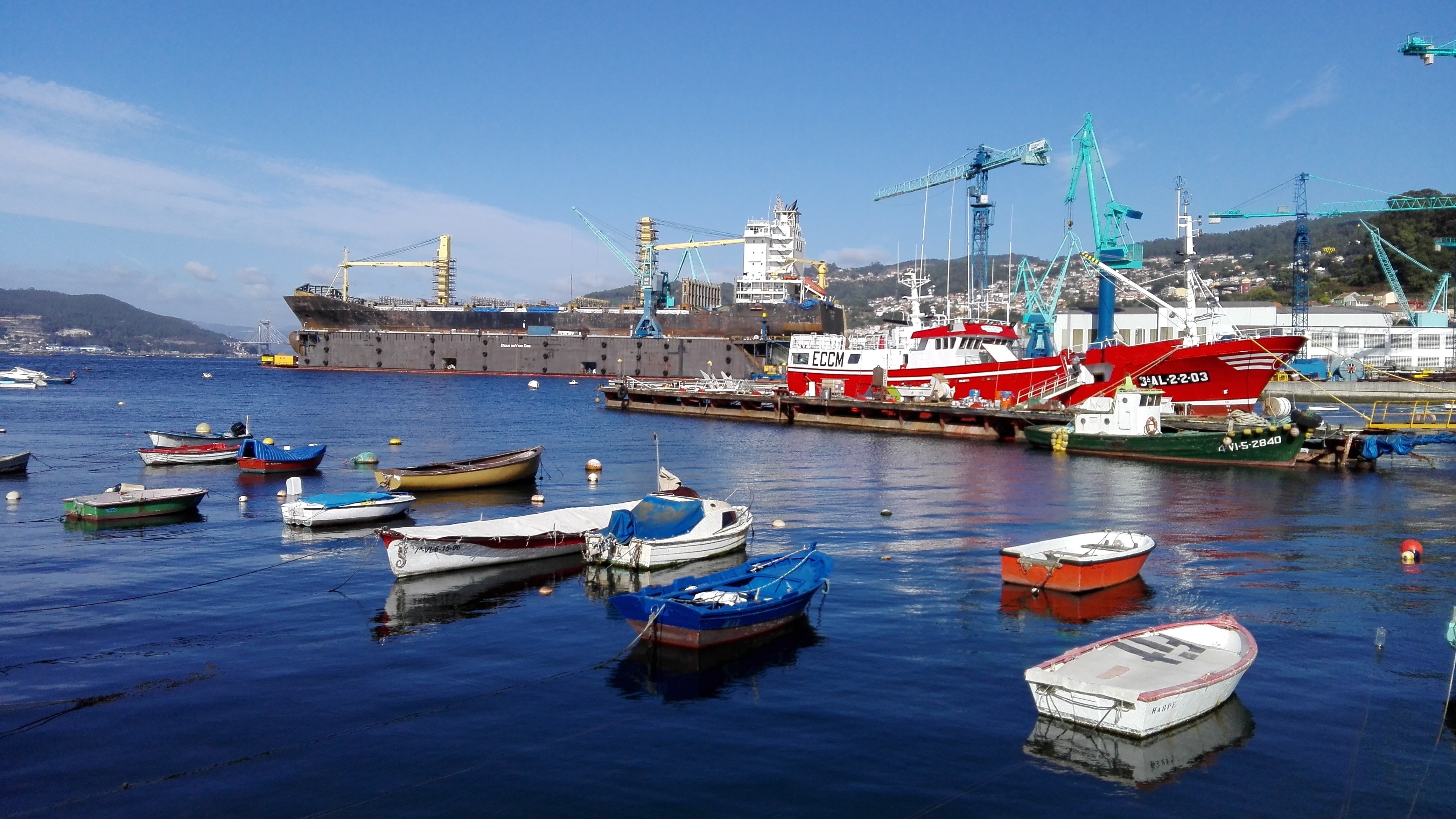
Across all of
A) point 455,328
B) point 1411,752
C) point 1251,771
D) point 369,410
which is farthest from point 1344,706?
point 455,328

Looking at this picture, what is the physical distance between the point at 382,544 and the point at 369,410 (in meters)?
45.1

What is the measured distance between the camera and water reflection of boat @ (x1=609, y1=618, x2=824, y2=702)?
12.7 m

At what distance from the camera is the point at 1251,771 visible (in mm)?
10281

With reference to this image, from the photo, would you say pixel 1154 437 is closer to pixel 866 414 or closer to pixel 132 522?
pixel 866 414

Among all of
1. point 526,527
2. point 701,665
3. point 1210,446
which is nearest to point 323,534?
point 526,527

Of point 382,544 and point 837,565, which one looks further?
point 382,544

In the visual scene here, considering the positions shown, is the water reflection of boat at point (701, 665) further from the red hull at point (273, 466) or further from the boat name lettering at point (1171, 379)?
the boat name lettering at point (1171, 379)

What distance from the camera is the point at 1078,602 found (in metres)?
17.0

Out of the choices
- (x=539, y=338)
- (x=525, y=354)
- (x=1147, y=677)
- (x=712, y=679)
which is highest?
(x=539, y=338)

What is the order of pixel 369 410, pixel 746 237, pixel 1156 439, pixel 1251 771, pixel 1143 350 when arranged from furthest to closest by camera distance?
1. pixel 746 237
2. pixel 369 410
3. pixel 1143 350
4. pixel 1156 439
5. pixel 1251 771

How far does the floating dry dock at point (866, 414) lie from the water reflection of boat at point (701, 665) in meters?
30.6

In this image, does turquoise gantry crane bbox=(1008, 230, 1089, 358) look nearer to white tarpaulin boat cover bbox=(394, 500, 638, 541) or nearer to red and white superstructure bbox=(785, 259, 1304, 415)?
red and white superstructure bbox=(785, 259, 1304, 415)

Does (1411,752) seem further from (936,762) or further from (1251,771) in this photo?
(936,762)

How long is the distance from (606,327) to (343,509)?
88.8 meters
